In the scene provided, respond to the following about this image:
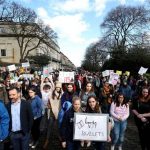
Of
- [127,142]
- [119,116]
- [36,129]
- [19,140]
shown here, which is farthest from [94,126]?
[127,142]

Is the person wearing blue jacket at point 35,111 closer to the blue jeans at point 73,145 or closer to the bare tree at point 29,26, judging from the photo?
the blue jeans at point 73,145

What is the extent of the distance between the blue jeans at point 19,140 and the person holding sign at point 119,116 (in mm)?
2937

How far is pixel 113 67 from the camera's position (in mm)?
57625

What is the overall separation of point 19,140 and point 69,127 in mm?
966

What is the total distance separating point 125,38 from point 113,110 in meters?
70.9

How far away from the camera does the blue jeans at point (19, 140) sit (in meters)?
8.16

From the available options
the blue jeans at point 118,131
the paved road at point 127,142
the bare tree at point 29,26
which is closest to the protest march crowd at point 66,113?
the blue jeans at point 118,131

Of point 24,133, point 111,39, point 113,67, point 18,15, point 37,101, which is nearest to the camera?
point 24,133

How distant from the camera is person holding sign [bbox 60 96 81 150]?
829 centimetres

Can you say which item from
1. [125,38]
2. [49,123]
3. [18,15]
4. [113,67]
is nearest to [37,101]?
[49,123]

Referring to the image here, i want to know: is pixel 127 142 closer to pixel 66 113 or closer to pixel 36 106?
pixel 36 106

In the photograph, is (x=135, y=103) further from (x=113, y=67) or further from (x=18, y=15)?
(x=18, y=15)

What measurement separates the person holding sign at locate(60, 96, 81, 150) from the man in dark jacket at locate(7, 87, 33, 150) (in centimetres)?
66

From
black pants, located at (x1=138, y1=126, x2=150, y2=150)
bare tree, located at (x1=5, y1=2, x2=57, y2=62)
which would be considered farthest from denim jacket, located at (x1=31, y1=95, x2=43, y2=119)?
bare tree, located at (x1=5, y1=2, x2=57, y2=62)
